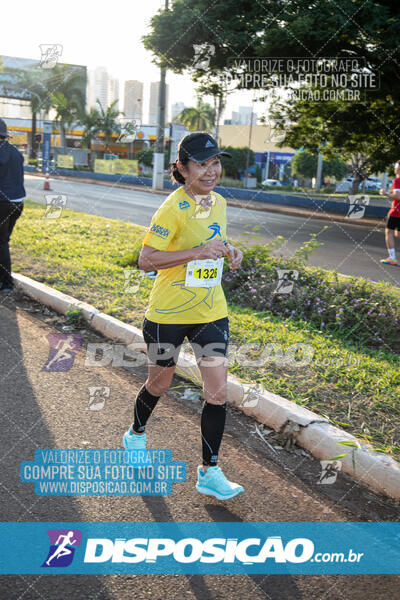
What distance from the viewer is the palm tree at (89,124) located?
50281 mm

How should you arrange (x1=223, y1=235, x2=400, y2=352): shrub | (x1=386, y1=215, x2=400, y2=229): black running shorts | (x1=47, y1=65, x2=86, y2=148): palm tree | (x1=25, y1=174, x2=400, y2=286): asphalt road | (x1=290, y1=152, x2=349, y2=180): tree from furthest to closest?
(x1=290, y1=152, x2=349, y2=180): tree
(x1=47, y1=65, x2=86, y2=148): palm tree
(x1=25, y1=174, x2=400, y2=286): asphalt road
(x1=386, y1=215, x2=400, y2=229): black running shorts
(x1=223, y1=235, x2=400, y2=352): shrub

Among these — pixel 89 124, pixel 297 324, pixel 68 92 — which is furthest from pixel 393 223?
pixel 89 124

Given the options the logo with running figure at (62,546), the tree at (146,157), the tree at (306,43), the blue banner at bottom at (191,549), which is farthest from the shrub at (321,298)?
the tree at (146,157)

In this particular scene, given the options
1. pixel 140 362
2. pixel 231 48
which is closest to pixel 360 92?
pixel 231 48

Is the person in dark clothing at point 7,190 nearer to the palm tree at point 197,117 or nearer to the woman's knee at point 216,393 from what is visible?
the woman's knee at point 216,393

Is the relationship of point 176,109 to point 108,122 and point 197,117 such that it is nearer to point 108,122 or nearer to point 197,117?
point 197,117

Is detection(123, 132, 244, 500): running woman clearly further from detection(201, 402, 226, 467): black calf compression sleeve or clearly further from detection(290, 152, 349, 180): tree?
detection(290, 152, 349, 180): tree

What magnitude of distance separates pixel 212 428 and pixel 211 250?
914 mm

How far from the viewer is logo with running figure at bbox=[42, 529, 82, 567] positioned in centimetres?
243

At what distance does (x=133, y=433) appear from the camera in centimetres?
325

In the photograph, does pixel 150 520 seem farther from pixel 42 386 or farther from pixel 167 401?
pixel 42 386

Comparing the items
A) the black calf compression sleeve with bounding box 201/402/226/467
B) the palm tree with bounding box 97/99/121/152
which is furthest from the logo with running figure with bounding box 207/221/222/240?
the palm tree with bounding box 97/99/121/152

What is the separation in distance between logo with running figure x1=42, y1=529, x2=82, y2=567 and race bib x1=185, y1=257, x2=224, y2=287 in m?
1.27

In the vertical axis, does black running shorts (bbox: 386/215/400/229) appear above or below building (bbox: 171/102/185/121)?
below
